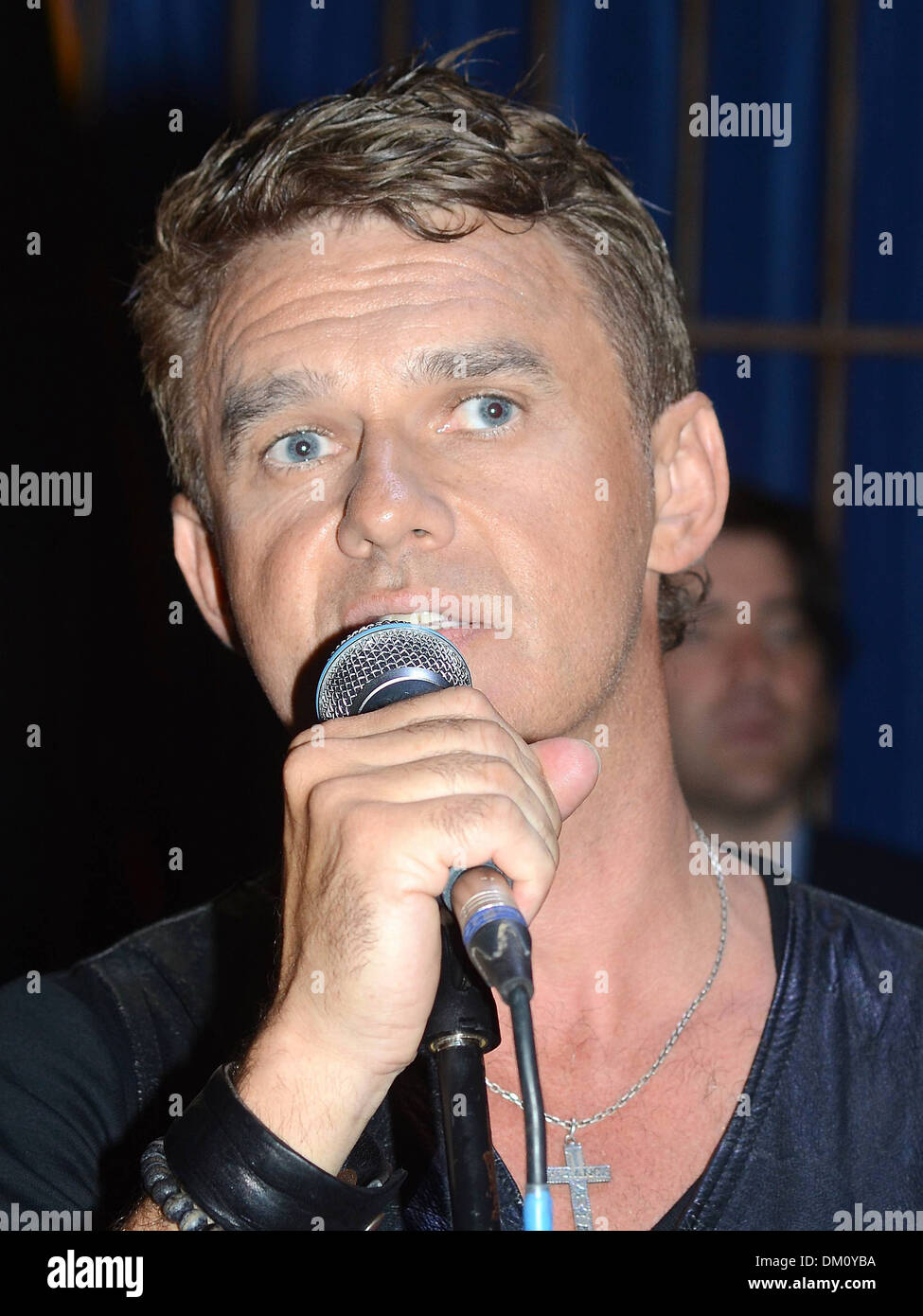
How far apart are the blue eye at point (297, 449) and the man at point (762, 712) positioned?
2.44 m

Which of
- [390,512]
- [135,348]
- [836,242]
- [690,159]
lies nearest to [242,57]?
[135,348]

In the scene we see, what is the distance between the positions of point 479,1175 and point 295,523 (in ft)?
3.34

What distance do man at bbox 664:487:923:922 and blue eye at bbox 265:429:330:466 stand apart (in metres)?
2.44

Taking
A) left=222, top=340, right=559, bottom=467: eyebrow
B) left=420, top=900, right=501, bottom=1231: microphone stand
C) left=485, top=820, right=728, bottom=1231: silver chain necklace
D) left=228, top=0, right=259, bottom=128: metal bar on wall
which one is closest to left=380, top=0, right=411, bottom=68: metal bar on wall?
left=228, top=0, right=259, bottom=128: metal bar on wall

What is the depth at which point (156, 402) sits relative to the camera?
7.57 feet

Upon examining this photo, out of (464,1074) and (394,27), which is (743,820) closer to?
(394,27)

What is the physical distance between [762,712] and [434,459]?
112 inches

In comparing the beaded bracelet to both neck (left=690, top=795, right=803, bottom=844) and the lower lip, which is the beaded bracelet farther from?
neck (left=690, top=795, right=803, bottom=844)

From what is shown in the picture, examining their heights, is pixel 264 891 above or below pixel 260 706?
below

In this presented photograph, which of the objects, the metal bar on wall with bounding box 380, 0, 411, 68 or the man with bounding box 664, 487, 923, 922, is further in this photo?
the metal bar on wall with bounding box 380, 0, 411, 68

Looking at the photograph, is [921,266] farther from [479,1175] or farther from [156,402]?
[479,1175]

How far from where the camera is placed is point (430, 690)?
4.05ft

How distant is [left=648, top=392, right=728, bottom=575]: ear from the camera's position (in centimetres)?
212

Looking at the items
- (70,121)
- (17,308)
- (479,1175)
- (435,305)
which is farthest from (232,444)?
(70,121)
